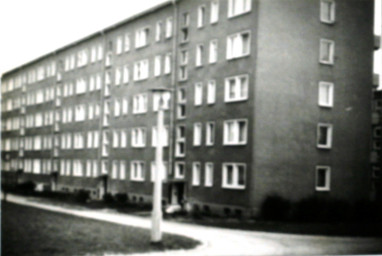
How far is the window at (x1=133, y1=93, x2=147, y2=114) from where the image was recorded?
473 inches

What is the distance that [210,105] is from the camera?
15.3m

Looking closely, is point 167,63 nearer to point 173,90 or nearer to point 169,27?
point 173,90

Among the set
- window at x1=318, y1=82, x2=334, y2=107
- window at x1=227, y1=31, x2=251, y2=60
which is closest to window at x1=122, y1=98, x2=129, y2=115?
window at x1=227, y1=31, x2=251, y2=60

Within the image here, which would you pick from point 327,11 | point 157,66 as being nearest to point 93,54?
point 157,66

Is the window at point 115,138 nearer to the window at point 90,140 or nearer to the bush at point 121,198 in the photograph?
the window at point 90,140

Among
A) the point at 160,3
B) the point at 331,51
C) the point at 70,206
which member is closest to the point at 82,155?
the point at 70,206

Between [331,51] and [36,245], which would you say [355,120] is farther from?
[36,245]

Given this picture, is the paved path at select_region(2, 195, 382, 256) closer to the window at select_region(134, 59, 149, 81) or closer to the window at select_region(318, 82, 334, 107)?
→ the window at select_region(134, 59, 149, 81)

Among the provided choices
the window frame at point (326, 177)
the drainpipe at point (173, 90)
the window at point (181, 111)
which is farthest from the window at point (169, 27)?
the window frame at point (326, 177)

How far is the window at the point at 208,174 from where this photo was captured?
14.4 meters

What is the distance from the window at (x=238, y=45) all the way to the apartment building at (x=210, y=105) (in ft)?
0.11

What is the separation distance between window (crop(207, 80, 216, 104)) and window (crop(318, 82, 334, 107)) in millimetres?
2447

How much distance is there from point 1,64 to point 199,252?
14.7 ft

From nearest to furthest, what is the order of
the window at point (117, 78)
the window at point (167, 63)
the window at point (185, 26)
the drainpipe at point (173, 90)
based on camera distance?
the window at point (117, 78), the window at point (167, 63), the drainpipe at point (173, 90), the window at point (185, 26)
